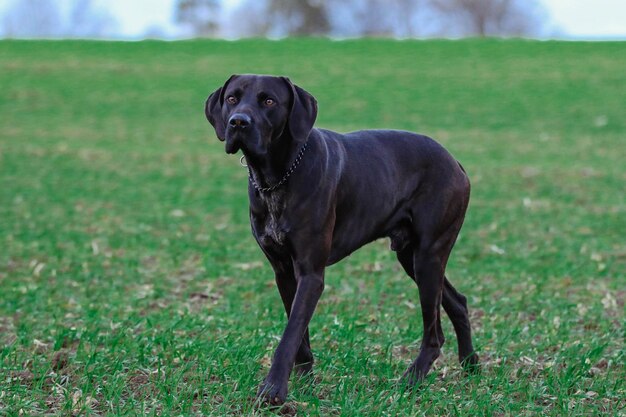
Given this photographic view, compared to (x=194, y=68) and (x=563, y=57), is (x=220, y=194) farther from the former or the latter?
(x=563, y=57)

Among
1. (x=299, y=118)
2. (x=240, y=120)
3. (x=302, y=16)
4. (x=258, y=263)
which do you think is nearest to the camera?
(x=240, y=120)

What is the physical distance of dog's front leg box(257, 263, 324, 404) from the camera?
201 inches

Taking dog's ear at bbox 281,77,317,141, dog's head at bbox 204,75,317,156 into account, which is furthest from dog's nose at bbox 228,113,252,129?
dog's ear at bbox 281,77,317,141

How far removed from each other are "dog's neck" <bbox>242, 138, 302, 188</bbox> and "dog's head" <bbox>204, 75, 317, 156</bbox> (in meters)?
0.03

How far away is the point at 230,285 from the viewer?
10.2 meters

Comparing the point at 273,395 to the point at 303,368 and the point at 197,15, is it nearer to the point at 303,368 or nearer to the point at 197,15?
the point at 303,368

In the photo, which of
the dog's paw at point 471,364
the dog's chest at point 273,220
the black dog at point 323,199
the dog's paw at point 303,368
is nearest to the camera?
the black dog at point 323,199

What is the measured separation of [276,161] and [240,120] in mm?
439

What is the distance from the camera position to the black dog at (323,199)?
522cm

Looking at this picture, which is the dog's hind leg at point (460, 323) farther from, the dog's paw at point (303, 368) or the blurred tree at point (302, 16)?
the blurred tree at point (302, 16)

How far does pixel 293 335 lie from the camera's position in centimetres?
524

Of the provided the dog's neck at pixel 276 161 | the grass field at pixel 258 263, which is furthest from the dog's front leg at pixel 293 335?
the dog's neck at pixel 276 161

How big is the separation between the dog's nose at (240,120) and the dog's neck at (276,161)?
34 cm

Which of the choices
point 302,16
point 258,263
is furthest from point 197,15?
point 258,263
